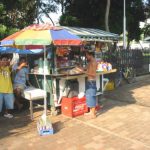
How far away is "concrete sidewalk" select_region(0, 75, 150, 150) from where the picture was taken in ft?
20.6

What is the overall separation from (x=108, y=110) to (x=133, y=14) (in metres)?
20.8

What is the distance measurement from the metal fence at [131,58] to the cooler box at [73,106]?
4.91 meters

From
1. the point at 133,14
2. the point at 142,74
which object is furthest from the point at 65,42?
the point at 133,14

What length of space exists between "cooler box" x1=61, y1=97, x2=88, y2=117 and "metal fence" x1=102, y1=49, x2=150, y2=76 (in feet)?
Answer: 16.1

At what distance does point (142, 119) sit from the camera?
8.08 metres

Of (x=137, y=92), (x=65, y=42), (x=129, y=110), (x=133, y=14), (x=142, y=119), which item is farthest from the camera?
(x=133, y=14)

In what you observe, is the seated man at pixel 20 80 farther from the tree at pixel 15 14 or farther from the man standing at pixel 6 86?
the tree at pixel 15 14

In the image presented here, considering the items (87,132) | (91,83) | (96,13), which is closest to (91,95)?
(91,83)

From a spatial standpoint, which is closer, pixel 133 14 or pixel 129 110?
pixel 129 110

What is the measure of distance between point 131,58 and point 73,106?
7.33m

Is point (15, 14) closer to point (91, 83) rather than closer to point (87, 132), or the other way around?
point (91, 83)

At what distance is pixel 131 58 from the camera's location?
14.9m

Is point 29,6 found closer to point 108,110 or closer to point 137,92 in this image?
point 137,92

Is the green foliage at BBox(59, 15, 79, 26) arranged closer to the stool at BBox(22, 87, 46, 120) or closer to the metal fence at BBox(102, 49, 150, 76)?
the metal fence at BBox(102, 49, 150, 76)
